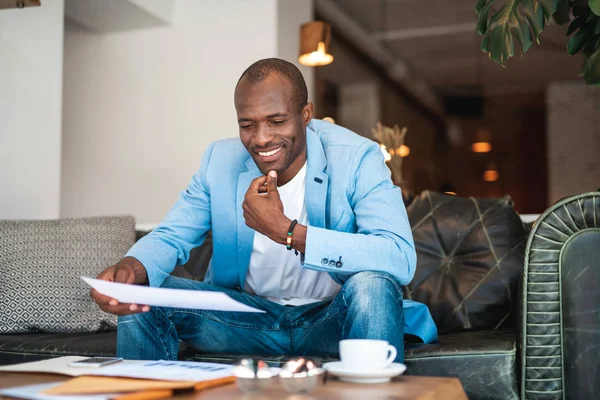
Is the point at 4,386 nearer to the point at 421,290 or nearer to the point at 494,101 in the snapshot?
the point at 421,290

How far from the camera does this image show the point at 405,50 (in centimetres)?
724

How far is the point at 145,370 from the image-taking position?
3.77 feet

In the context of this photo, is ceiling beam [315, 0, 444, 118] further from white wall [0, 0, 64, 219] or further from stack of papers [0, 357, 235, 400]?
stack of papers [0, 357, 235, 400]

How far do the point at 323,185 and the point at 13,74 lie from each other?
1.98 m

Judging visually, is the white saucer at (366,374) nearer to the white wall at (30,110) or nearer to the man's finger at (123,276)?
the man's finger at (123,276)

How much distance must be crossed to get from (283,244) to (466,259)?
86 cm

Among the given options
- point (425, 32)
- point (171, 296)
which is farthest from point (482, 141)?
point (171, 296)

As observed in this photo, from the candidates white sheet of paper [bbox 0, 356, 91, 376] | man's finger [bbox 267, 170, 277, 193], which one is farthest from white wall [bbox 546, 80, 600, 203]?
white sheet of paper [bbox 0, 356, 91, 376]

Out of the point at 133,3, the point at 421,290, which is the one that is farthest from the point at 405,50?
the point at 421,290

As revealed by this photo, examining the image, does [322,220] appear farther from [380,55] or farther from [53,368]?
[380,55]

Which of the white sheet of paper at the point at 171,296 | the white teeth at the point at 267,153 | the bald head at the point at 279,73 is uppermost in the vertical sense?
the bald head at the point at 279,73

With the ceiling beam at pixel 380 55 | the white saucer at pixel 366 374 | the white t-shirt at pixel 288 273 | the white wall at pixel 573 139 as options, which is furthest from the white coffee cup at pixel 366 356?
the white wall at pixel 573 139

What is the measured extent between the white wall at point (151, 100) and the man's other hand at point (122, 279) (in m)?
2.59

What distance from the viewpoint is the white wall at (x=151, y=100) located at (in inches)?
169
